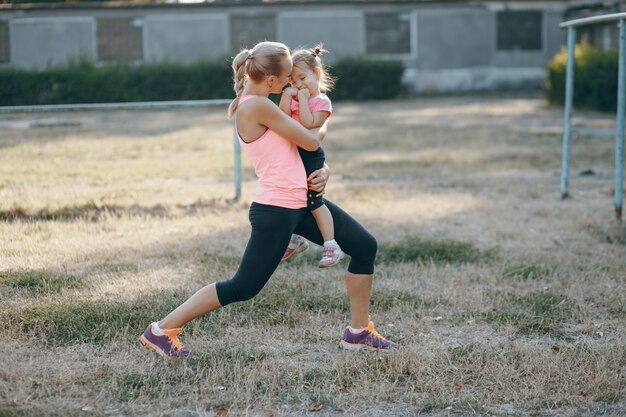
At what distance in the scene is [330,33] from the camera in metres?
32.8

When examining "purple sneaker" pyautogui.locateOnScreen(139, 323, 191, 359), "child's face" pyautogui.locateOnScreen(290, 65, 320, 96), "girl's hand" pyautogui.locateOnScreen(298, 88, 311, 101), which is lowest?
Answer: "purple sneaker" pyautogui.locateOnScreen(139, 323, 191, 359)

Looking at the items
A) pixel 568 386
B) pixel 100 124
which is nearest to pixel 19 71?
pixel 100 124

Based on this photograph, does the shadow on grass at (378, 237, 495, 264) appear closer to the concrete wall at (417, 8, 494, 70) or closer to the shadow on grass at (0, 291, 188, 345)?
the shadow on grass at (0, 291, 188, 345)

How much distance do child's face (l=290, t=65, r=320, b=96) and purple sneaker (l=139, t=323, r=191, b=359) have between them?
1473mm

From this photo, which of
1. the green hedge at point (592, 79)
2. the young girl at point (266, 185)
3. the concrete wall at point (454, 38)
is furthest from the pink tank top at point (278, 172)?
the concrete wall at point (454, 38)

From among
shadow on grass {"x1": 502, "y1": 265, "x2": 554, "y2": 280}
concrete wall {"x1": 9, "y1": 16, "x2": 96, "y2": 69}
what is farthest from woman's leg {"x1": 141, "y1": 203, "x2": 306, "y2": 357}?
concrete wall {"x1": 9, "y1": 16, "x2": 96, "y2": 69}

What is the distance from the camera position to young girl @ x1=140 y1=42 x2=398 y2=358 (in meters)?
4.29

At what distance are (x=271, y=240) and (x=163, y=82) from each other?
25.2 m

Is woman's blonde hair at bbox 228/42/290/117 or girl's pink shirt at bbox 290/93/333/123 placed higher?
woman's blonde hair at bbox 228/42/290/117

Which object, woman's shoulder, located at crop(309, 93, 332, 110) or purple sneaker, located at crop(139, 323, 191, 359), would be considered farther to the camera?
purple sneaker, located at crop(139, 323, 191, 359)

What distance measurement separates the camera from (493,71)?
112 ft

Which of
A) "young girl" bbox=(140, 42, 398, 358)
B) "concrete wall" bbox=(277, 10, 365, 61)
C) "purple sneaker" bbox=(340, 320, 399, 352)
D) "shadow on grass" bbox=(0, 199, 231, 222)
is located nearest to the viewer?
"young girl" bbox=(140, 42, 398, 358)

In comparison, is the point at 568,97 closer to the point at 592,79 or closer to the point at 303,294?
the point at 303,294

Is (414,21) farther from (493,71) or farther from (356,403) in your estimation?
(356,403)
